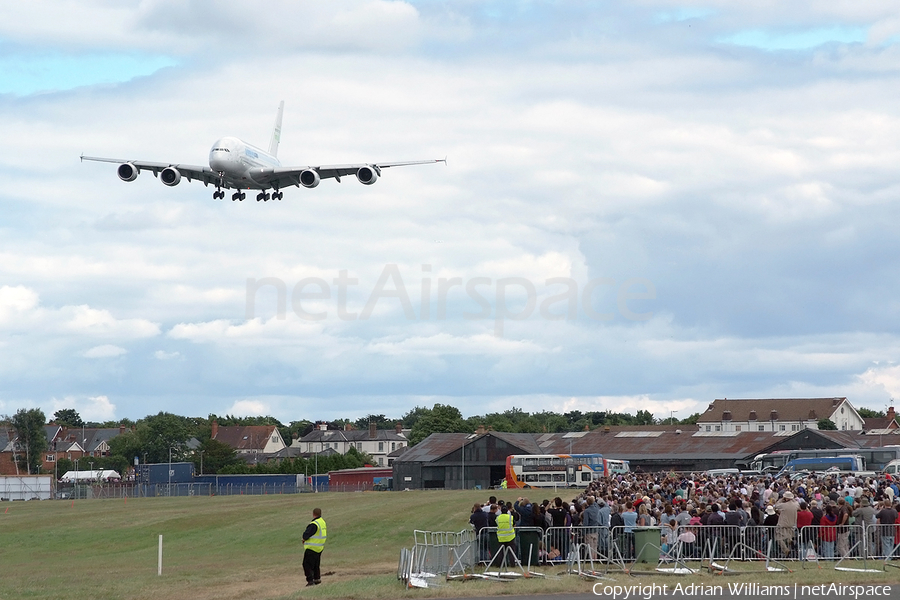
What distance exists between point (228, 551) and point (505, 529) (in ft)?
83.7

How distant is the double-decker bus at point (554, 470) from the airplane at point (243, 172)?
3704cm

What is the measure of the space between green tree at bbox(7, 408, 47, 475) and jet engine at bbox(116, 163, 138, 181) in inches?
4328

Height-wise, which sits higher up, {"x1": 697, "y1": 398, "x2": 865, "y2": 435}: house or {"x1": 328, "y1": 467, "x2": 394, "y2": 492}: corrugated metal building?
{"x1": 697, "y1": 398, "x2": 865, "y2": 435}: house

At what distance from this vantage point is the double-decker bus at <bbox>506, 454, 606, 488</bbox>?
82.1 meters

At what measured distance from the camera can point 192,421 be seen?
198m

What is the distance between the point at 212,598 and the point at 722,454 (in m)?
83.4

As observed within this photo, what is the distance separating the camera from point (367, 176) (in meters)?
49.7

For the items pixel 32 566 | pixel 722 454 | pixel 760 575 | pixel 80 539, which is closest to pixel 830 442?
pixel 722 454

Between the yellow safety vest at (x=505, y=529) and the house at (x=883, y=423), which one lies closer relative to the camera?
the yellow safety vest at (x=505, y=529)

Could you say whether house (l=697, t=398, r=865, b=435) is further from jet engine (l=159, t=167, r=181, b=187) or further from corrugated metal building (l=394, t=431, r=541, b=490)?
jet engine (l=159, t=167, r=181, b=187)

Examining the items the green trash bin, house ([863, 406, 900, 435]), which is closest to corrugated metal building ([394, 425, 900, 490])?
house ([863, 406, 900, 435])

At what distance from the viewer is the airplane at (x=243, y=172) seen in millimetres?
A: 49531

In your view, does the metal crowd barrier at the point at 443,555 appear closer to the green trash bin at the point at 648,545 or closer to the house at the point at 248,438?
the green trash bin at the point at 648,545

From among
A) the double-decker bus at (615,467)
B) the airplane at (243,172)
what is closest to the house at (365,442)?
the double-decker bus at (615,467)
